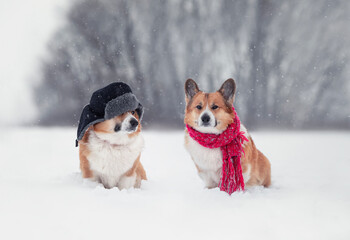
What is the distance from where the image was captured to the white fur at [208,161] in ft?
11.8

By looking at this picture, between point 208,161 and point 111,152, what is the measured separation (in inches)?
45.8

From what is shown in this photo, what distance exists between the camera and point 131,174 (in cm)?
366

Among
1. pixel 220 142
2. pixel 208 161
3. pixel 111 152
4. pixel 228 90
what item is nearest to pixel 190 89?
pixel 228 90

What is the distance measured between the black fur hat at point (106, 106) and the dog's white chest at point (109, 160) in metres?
0.26

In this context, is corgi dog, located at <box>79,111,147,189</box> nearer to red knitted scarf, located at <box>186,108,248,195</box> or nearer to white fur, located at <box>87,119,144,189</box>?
white fur, located at <box>87,119,144,189</box>

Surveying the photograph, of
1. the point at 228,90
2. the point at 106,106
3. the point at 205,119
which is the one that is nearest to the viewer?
the point at 106,106

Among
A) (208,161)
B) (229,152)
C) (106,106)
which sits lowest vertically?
(208,161)

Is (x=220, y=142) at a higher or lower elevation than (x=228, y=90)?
lower

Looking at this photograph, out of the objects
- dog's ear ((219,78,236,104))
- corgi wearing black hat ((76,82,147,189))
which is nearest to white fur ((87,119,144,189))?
corgi wearing black hat ((76,82,147,189))

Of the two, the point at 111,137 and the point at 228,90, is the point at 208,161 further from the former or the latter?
the point at 111,137

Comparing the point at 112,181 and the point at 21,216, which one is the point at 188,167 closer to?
the point at 112,181

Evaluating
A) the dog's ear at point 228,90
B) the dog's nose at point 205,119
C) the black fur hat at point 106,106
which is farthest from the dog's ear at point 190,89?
the black fur hat at point 106,106

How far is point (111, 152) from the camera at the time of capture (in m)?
3.55

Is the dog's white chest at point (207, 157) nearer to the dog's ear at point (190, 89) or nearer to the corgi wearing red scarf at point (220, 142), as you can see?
the corgi wearing red scarf at point (220, 142)
